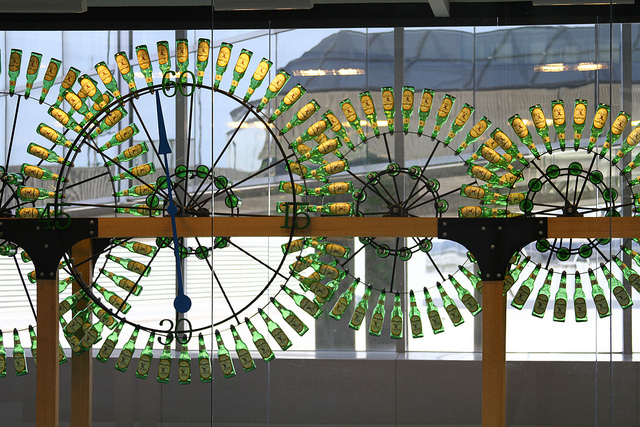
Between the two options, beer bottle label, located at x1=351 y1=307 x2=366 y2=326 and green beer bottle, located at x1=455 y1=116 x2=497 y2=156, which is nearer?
green beer bottle, located at x1=455 y1=116 x2=497 y2=156

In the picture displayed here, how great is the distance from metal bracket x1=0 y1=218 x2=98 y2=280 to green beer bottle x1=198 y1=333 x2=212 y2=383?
19.4 inches

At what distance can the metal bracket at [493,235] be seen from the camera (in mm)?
2041

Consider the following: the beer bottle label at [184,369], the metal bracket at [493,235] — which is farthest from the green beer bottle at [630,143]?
the beer bottle label at [184,369]

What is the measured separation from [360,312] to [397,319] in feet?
0.46

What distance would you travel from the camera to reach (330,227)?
6.77ft

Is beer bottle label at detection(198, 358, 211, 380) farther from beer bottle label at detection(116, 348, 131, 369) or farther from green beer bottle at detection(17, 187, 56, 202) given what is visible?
green beer bottle at detection(17, 187, 56, 202)

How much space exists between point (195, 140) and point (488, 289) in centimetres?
111

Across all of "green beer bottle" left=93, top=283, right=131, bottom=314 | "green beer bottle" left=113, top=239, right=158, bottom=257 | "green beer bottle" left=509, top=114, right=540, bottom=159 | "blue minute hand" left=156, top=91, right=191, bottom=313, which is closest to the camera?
"blue minute hand" left=156, top=91, right=191, bottom=313

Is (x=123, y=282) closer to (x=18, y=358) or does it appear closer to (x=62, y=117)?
(x=18, y=358)

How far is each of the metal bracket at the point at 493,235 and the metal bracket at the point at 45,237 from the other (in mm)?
1075

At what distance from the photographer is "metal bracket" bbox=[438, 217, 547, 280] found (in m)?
2.04

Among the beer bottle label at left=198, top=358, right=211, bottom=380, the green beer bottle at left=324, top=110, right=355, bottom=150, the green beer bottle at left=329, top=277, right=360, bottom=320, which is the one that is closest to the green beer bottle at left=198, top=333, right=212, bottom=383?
the beer bottle label at left=198, top=358, right=211, bottom=380

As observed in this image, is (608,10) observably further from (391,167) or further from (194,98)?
(194,98)

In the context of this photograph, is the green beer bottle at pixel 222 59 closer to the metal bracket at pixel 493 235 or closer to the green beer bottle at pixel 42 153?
the green beer bottle at pixel 42 153
